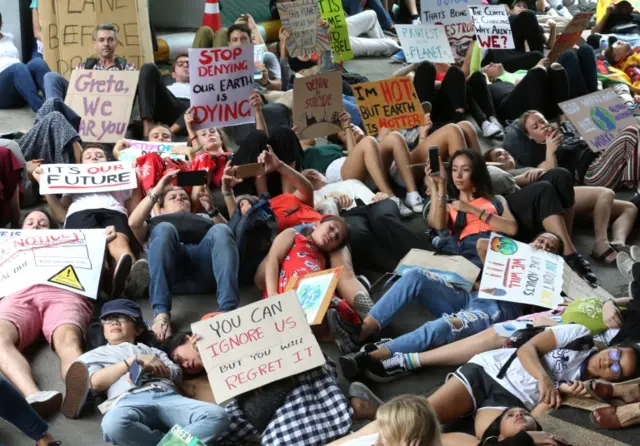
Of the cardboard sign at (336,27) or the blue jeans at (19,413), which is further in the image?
the cardboard sign at (336,27)

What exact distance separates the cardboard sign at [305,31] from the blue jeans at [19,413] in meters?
5.10

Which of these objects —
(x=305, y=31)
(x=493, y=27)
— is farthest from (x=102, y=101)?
(x=493, y=27)

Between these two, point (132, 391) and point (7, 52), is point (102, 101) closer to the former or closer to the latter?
point (7, 52)

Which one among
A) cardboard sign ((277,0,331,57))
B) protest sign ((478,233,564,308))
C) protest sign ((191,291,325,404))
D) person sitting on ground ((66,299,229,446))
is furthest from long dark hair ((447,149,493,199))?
cardboard sign ((277,0,331,57))

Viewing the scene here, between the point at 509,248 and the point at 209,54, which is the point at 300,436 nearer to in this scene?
the point at 509,248

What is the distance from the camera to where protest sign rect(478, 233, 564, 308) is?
6.10 meters

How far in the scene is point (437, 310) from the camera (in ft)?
20.1

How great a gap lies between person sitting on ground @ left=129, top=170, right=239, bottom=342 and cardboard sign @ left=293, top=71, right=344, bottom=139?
1.17 metres

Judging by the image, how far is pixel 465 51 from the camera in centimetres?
1001

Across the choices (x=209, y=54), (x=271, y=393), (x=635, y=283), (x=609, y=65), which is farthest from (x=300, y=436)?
(x=609, y=65)

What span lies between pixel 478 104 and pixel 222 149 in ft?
8.20

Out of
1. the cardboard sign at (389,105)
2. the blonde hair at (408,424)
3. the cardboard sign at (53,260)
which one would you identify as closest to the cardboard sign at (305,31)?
the cardboard sign at (389,105)

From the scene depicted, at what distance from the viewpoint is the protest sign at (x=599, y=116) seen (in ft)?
27.0

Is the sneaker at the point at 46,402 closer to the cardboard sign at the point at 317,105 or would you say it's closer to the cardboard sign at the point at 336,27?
the cardboard sign at the point at 317,105
